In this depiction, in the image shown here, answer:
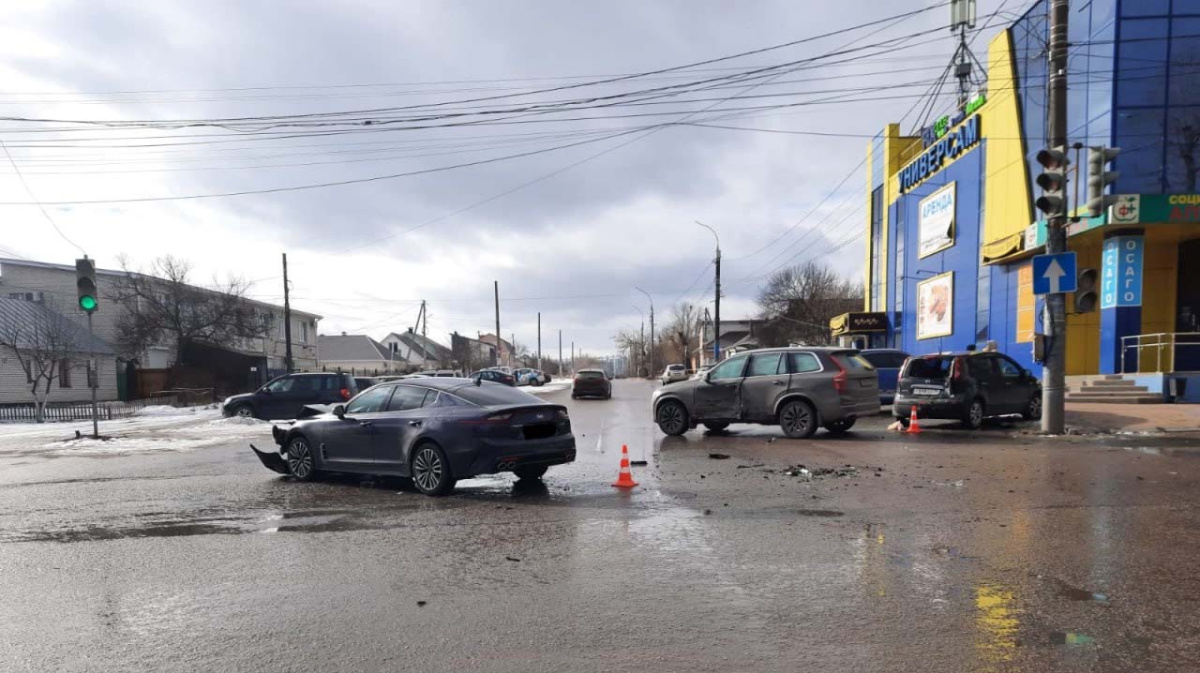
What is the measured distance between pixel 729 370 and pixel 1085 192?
1330 centimetres

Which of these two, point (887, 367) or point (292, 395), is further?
point (292, 395)

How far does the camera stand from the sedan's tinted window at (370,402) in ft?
29.9

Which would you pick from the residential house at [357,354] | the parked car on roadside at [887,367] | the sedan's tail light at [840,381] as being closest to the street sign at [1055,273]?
the sedan's tail light at [840,381]

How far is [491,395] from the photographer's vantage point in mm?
8672

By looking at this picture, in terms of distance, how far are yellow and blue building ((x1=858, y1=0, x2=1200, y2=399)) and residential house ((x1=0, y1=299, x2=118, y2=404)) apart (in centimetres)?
3181

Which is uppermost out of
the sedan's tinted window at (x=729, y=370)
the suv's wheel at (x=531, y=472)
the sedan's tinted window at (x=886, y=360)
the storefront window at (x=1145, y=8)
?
the storefront window at (x=1145, y=8)

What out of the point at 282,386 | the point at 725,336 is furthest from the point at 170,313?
the point at 725,336

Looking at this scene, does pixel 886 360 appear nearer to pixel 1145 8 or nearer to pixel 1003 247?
pixel 1003 247

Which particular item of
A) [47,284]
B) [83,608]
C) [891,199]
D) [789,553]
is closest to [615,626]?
[789,553]

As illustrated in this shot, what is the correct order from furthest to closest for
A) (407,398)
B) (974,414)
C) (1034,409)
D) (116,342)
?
(116,342)
(1034,409)
(974,414)
(407,398)

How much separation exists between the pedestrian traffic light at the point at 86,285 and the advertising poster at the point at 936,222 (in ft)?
92.0

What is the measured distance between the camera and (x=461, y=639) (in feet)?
13.1

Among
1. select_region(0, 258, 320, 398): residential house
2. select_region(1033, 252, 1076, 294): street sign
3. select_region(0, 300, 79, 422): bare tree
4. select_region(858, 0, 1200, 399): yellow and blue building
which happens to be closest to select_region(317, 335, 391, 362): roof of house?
select_region(0, 258, 320, 398): residential house

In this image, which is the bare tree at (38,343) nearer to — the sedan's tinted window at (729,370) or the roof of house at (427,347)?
Result: the sedan's tinted window at (729,370)
